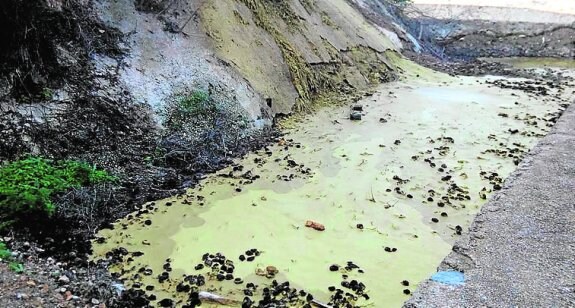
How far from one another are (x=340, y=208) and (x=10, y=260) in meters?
3.03

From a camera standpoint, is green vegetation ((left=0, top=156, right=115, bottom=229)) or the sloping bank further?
the sloping bank

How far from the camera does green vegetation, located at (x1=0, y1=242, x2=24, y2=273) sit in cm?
353

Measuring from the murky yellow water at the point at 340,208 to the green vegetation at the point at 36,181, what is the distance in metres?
0.60

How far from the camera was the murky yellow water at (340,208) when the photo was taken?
13.5 ft

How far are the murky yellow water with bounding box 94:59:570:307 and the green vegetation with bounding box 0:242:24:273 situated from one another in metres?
0.74

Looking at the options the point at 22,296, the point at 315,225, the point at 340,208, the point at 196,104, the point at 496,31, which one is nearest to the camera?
the point at 22,296

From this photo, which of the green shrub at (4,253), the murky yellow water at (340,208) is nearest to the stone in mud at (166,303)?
the murky yellow water at (340,208)

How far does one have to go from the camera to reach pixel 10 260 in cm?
363

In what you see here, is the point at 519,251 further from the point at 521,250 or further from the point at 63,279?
the point at 63,279

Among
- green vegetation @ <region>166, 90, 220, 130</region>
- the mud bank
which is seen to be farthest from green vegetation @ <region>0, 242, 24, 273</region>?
the mud bank

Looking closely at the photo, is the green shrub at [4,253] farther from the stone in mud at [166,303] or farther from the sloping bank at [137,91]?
the stone in mud at [166,303]

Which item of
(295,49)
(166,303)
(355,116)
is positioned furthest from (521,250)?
(295,49)

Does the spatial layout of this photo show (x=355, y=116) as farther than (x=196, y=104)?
Yes

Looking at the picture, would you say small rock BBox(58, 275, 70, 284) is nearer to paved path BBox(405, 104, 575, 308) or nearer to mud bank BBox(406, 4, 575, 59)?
paved path BBox(405, 104, 575, 308)
